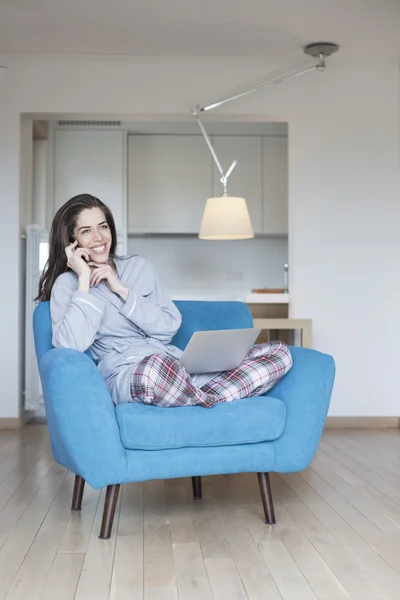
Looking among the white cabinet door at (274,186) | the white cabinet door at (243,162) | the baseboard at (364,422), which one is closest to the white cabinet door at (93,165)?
the white cabinet door at (243,162)

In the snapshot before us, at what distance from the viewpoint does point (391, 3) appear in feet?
14.5

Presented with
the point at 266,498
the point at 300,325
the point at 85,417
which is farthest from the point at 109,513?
the point at 300,325

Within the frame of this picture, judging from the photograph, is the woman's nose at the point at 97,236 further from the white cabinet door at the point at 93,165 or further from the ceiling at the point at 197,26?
the white cabinet door at the point at 93,165

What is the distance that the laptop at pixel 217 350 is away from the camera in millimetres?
2750

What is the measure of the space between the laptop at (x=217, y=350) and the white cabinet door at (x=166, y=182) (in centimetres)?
436

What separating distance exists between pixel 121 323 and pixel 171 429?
61cm

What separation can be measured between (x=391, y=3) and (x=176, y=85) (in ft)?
5.22

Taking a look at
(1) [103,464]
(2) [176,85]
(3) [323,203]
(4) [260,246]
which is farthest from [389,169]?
(1) [103,464]

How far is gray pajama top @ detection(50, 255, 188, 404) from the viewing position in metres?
2.90

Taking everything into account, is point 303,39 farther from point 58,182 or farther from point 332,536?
point 332,536

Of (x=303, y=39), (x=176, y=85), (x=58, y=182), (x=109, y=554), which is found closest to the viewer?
(x=109, y=554)

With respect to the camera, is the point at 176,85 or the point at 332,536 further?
the point at 176,85

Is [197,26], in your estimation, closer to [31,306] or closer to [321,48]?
[321,48]

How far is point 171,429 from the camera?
2.70 meters
